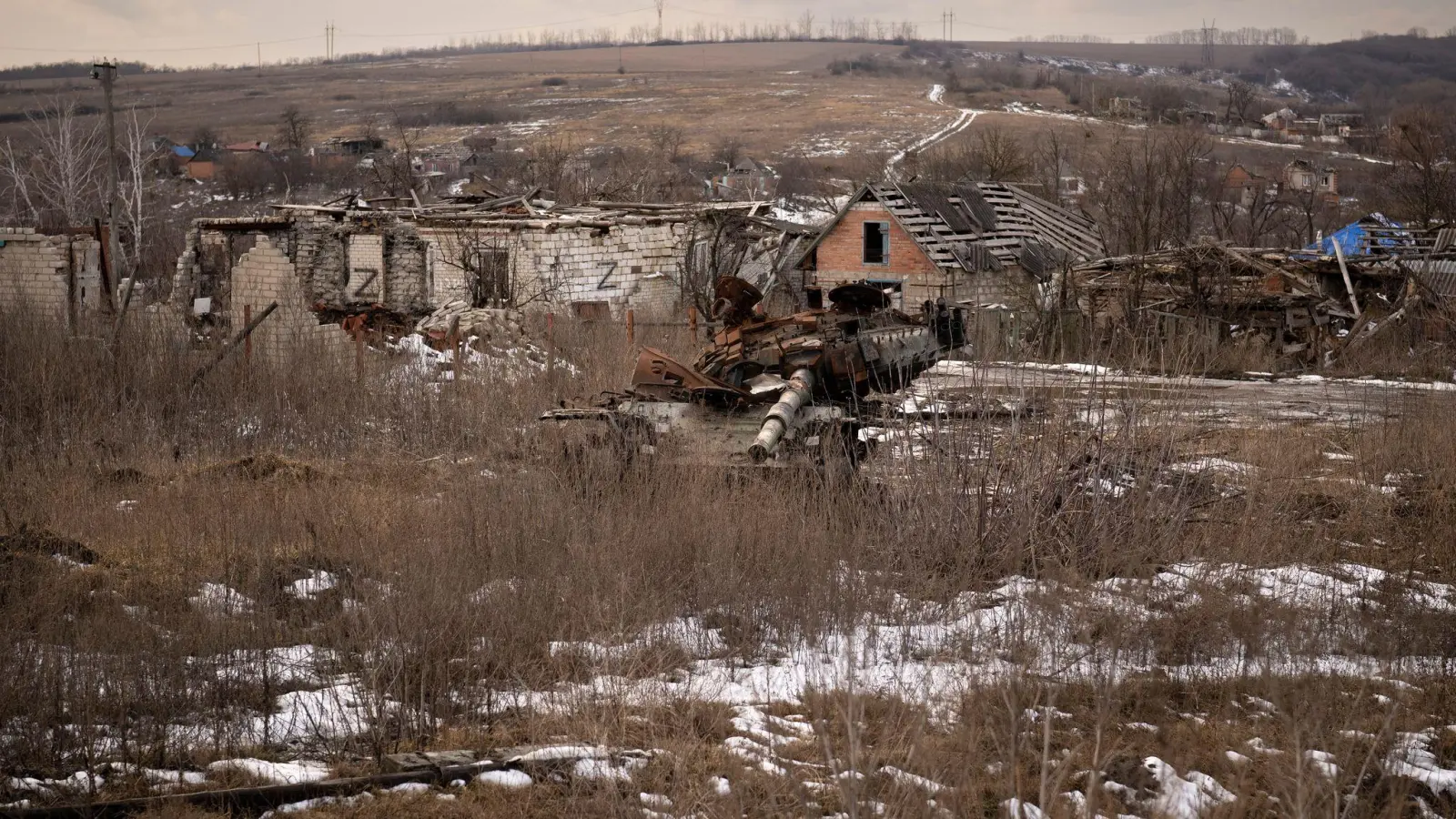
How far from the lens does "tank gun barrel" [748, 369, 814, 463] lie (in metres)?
9.11

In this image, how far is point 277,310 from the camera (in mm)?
20625

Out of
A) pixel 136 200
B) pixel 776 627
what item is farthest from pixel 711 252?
pixel 776 627

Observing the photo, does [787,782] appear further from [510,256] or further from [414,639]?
[510,256]

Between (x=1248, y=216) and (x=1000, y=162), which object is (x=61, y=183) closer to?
(x=1000, y=162)

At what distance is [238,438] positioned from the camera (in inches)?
517

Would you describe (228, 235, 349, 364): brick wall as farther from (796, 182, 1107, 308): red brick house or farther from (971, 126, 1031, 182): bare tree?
(971, 126, 1031, 182): bare tree

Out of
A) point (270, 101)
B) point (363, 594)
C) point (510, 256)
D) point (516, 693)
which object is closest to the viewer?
point (516, 693)

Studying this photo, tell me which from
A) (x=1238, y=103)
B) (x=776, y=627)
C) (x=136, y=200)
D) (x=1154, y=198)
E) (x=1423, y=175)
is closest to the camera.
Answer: (x=776, y=627)

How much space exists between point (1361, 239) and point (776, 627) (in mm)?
28289

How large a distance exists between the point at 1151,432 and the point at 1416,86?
167541mm

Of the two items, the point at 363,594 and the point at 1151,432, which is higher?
the point at 1151,432

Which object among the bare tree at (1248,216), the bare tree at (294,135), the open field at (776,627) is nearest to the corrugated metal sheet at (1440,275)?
the bare tree at (1248,216)

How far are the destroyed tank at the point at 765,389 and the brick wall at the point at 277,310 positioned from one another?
5.08 m

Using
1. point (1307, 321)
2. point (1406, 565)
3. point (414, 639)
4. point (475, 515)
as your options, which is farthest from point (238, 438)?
point (1307, 321)
